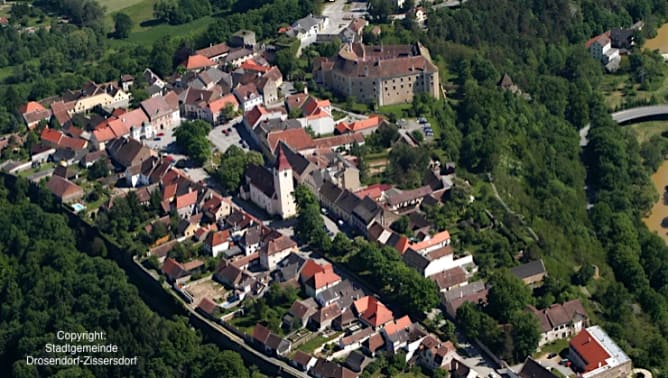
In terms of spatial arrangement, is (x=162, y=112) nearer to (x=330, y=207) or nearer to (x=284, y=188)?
(x=284, y=188)

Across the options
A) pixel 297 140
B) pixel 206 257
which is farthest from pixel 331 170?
pixel 206 257

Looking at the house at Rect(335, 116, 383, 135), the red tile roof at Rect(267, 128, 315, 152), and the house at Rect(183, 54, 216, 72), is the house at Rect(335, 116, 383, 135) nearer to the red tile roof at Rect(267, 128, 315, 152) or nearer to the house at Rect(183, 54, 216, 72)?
the red tile roof at Rect(267, 128, 315, 152)

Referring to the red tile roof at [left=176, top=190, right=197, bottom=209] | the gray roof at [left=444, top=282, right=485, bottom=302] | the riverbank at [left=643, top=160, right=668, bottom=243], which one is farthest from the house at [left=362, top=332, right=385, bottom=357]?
the riverbank at [left=643, top=160, right=668, bottom=243]

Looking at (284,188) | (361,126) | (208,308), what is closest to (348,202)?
(284,188)

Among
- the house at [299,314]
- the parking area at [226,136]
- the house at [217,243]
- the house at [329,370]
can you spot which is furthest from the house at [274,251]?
the parking area at [226,136]

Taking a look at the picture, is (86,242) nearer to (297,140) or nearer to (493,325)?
(297,140)

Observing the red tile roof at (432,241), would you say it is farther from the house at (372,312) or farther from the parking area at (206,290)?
the parking area at (206,290)
